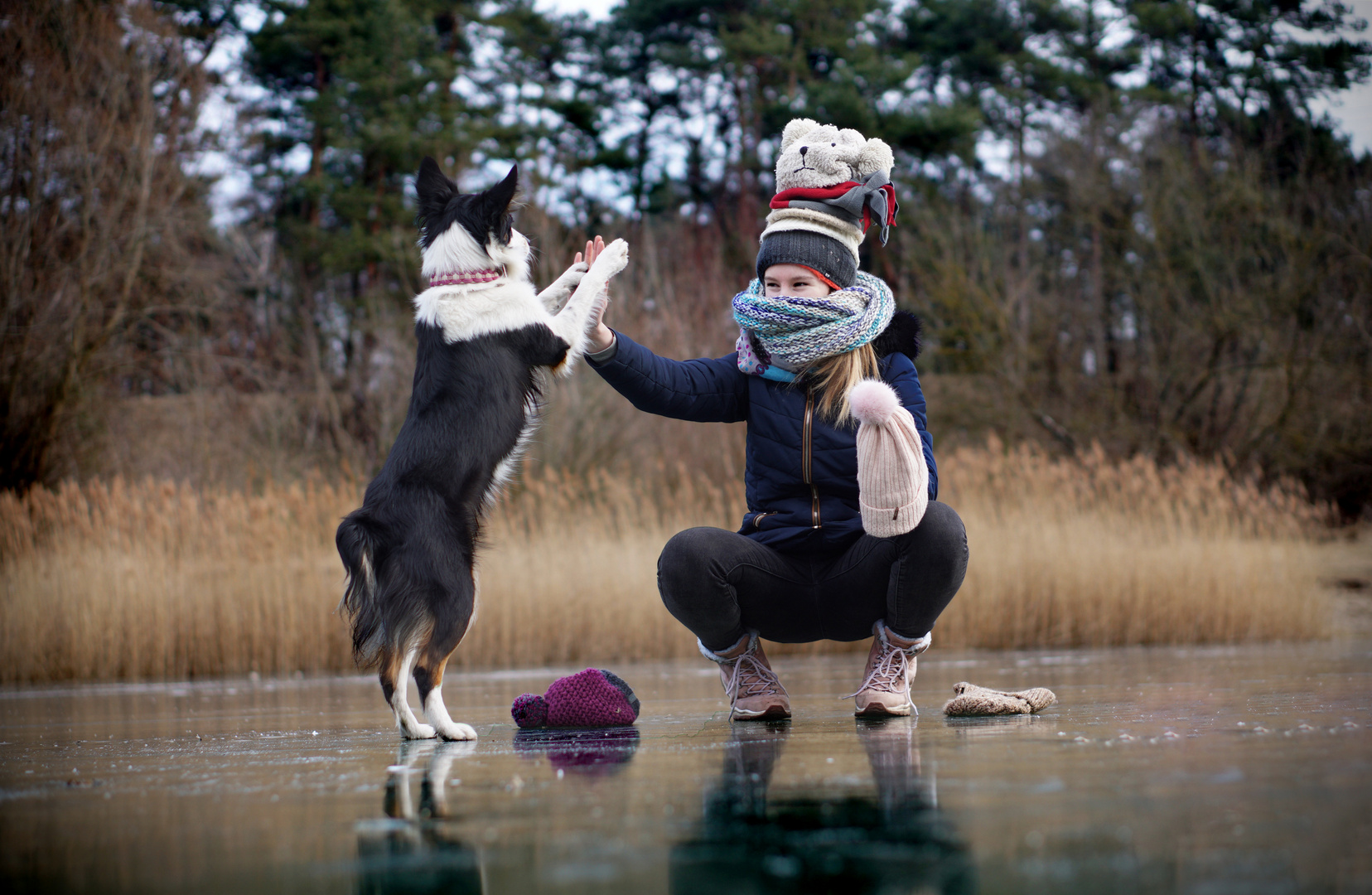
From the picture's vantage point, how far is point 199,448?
40.4ft

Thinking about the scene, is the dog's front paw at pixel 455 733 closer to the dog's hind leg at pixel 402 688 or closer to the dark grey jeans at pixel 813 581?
the dog's hind leg at pixel 402 688

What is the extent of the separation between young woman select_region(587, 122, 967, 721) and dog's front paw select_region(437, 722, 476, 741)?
664 mm

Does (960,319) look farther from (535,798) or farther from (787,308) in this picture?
(535,798)

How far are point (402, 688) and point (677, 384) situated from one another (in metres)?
1.17

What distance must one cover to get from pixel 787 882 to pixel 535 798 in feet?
2.39

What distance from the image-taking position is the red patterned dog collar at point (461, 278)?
3.77 metres

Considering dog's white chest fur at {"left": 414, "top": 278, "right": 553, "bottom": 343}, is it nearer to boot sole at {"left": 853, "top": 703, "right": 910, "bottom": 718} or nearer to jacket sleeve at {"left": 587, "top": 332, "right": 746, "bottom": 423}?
jacket sleeve at {"left": 587, "top": 332, "right": 746, "bottom": 423}

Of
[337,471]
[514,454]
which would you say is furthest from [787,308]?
[337,471]

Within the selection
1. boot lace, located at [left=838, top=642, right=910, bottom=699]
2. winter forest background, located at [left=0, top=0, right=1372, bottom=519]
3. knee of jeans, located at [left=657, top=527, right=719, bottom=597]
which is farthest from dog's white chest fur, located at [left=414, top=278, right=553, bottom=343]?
winter forest background, located at [left=0, top=0, right=1372, bottom=519]

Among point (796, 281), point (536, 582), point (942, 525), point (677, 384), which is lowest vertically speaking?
point (536, 582)

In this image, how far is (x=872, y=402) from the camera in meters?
2.94

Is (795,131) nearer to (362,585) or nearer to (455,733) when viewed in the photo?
(362,585)

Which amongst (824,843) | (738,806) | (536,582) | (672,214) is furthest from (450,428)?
(672,214)

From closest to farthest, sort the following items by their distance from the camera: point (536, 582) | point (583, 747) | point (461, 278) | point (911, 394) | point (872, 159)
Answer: point (583, 747) < point (911, 394) < point (872, 159) < point (461, 278) < point (536, 582)
